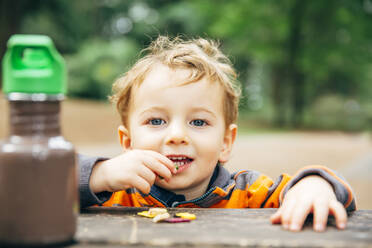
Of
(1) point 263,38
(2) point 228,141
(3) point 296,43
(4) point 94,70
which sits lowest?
(2) point 228,141

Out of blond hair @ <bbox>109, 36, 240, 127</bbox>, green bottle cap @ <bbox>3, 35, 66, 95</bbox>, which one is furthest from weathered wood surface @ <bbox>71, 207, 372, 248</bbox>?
blond hair @ <bbox>109, 36, 240, 127</bbox>

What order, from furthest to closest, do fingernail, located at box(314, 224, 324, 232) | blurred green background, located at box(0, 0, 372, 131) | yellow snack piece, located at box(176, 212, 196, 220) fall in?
blurred green background, located at box(0, 0, 372, 131) < yellow snack piece, located at box(176, 212, 196, 220) < fingernail, located at box(314, 224, 324, 232)

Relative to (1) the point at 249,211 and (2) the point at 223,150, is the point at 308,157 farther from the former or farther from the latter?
(1) the point at 249,211

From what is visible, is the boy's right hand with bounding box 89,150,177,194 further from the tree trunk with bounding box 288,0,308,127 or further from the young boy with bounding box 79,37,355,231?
the tree trunk with bounding box 288,0,308,127

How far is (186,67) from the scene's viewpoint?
187cm

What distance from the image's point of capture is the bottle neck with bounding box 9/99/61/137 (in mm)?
911

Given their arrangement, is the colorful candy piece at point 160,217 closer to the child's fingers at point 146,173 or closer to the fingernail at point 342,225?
the child's fingers at point 146,173

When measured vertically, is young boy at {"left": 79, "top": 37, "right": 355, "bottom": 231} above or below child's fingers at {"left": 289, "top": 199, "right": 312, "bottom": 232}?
above

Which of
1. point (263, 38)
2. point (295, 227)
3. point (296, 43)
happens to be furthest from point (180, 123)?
point (263, 38)

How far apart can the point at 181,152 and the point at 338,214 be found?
25.4 inches

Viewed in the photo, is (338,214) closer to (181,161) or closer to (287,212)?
(287,212)

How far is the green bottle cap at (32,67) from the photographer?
899mm

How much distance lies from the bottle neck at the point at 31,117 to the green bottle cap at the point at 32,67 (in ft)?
0.08

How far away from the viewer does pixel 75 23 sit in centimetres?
2405
